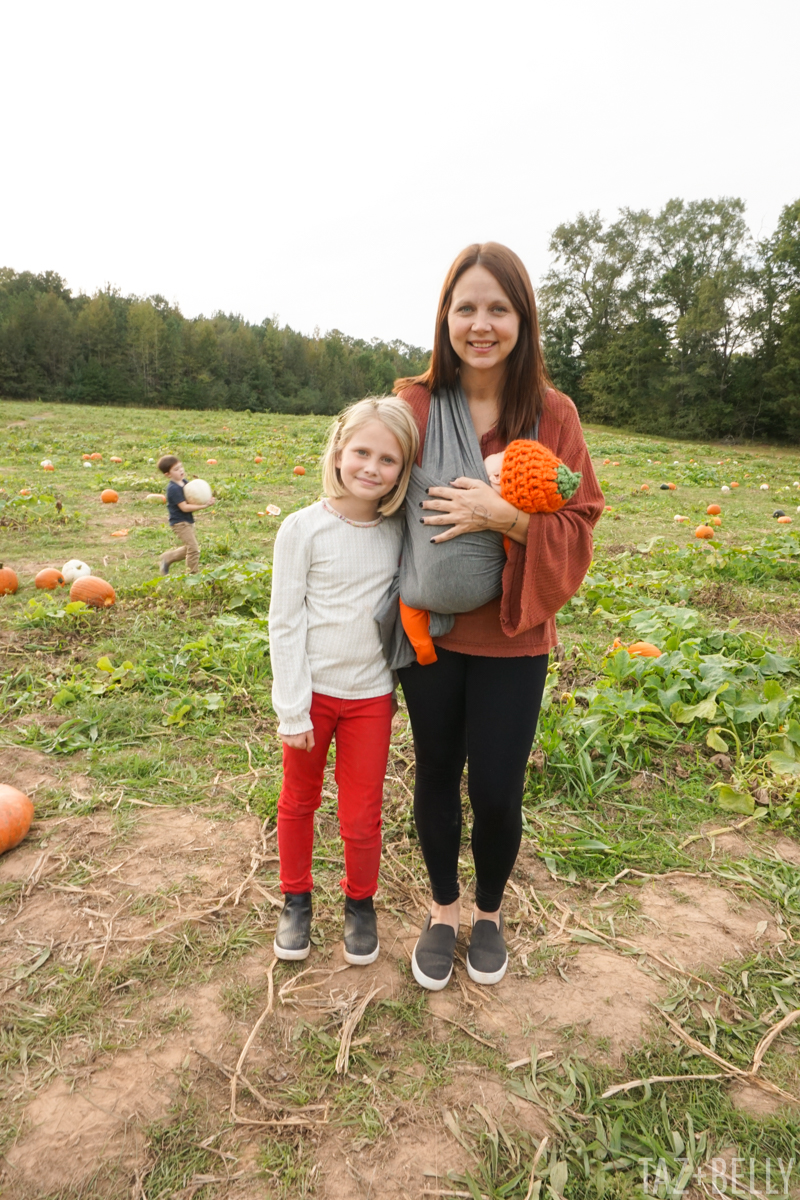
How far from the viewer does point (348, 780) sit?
2.09 metres

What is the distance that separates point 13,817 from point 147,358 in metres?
46.9

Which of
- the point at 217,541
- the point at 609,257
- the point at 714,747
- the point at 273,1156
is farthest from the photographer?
the point at 609,257

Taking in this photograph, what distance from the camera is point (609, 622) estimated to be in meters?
5.05

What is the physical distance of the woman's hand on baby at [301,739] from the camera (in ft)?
6.43

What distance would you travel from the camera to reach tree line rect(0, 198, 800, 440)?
1347 inches

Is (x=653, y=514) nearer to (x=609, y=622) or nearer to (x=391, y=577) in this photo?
(x=609, y=622)

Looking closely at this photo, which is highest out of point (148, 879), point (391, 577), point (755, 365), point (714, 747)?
point (755, 365)

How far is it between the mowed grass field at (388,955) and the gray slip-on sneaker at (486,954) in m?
0.05

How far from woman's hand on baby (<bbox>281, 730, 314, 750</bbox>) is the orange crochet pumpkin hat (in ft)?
2.94

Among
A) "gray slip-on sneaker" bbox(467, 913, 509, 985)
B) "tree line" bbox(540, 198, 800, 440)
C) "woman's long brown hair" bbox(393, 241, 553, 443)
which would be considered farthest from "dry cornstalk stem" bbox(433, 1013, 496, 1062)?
"tree line" bbox(540, 198, 800, 440)

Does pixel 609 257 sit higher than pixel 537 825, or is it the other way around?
pixel 609 257

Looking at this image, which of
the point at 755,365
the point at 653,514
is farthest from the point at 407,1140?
the point at 755,365

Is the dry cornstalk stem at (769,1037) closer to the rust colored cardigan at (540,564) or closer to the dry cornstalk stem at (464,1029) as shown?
the dry cornstalk stem at (464,1029)

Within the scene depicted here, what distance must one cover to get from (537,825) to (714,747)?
1007 mm
